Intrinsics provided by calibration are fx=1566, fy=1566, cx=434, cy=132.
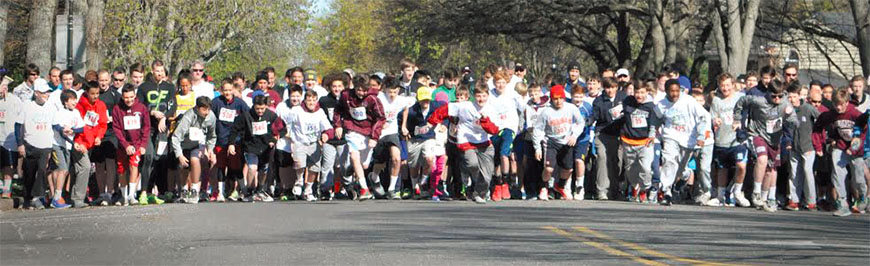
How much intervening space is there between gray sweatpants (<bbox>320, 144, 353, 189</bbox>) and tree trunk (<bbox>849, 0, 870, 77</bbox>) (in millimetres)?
11660

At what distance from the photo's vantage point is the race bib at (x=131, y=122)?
1939 centimetres

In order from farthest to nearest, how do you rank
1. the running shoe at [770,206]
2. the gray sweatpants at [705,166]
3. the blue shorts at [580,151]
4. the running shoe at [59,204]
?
the blue shorts at [580,151]
the gray sweatpants at [705,166]
the running shoe at [59,204]
the running shoe at [770,206]

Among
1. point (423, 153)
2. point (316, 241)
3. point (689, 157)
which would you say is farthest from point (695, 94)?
point (316, 241)

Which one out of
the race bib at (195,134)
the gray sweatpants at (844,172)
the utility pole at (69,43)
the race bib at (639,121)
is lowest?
the gray sweatpants at (844,172)

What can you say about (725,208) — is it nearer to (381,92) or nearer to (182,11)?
(381,92)

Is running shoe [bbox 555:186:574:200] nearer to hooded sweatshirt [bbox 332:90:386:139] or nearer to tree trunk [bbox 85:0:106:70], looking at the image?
hooded sweatshirt [bbox 332:90:386:139]

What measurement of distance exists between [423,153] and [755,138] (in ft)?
13.9

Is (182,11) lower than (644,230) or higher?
higher

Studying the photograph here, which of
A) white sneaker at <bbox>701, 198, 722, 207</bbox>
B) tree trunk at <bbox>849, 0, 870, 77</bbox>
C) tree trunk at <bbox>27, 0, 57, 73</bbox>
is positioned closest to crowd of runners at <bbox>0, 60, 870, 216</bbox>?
white sneaker at <bbox>701, 198, 722, 207</bbox>

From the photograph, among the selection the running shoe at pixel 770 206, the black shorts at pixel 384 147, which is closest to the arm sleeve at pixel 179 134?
the black shorts at pixel 384 147

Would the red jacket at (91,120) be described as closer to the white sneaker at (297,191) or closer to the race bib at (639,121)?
the white sneaker at (297,191)

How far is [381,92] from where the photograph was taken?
67.0ft

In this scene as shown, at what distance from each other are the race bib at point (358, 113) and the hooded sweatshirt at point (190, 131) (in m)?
1.79

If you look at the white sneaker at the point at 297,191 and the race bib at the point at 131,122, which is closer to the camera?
the race bib at the point at 131,122
